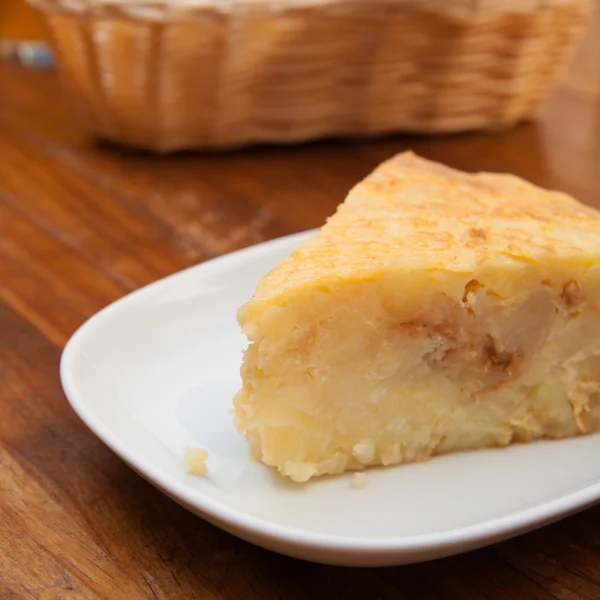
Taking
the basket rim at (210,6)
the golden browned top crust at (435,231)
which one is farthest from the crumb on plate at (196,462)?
the basket rim at (210,6)

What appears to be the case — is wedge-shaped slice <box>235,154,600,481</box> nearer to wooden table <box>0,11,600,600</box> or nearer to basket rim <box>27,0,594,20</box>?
wooden table <box>0,11,600,600</box>

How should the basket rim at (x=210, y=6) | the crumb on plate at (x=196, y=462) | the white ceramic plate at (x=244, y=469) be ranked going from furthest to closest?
the basket rim at (x=210, y=6)
the crumb on plate at (x=196, y=462)
the white ceramic plate at (x=244, y=469)

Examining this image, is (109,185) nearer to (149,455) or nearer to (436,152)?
(436,152)

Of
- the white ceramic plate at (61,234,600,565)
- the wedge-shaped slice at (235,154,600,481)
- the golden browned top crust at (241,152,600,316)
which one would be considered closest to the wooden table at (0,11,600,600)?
the white ceramic plate at (61,234,600,565)

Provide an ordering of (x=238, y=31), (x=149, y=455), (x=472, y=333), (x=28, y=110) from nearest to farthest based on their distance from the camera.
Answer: (x=149, y=455) < (x=472, y=333) < (x=238, y=31) < (x=28, y=110)

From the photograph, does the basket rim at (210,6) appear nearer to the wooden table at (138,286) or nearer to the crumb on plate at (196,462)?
the wooden table at (138,286)

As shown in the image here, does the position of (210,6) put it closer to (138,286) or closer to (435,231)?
(138,286)

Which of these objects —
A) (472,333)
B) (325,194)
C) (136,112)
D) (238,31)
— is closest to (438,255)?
(472,333)

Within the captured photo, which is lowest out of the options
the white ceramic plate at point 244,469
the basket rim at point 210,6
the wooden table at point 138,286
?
the wooden table at point 138,286
